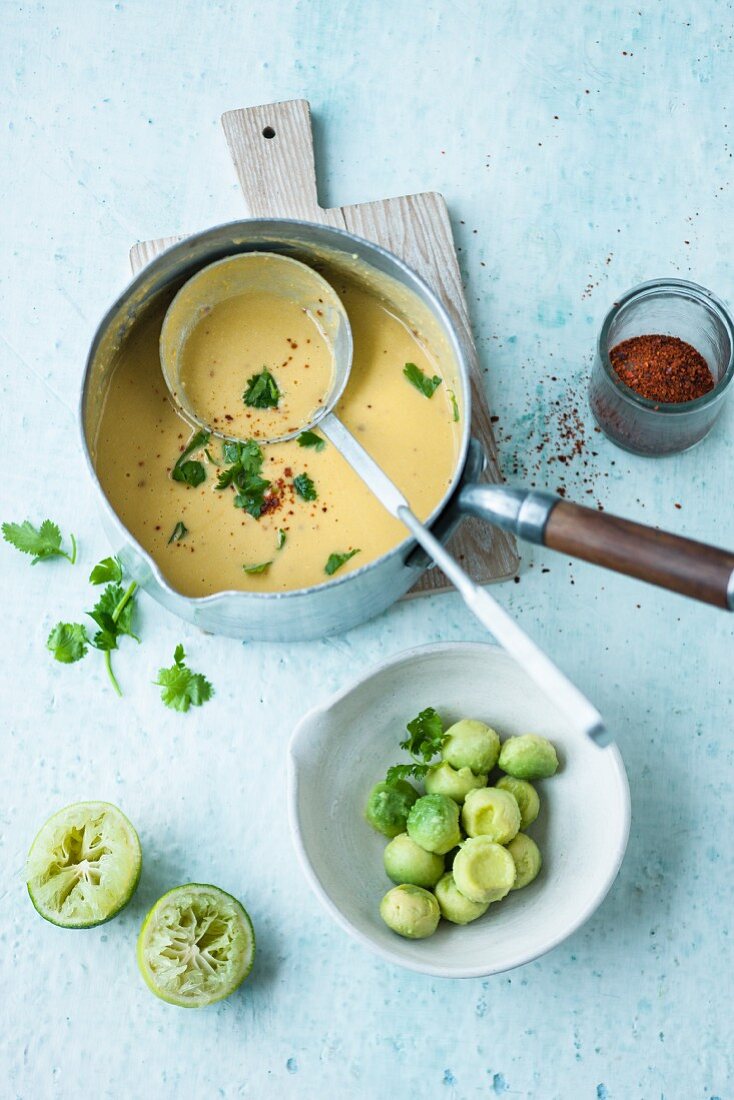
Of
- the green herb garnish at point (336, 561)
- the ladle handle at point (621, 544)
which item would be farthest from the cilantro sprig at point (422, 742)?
the ladle handle at point (621, 544)

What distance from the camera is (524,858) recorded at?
1.50 meters

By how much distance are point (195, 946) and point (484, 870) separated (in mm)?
397

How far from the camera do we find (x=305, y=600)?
1.42 meters

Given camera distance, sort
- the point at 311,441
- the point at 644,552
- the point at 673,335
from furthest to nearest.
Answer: the point at 673,335 → the point at 311,441 → the point at 644,552

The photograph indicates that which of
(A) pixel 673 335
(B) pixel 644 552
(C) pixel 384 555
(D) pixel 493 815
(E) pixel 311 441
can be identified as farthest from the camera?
(A) pixel 673 335

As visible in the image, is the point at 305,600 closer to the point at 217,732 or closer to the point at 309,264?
the point at 217,732

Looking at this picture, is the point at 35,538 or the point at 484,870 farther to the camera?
the point at 35,538

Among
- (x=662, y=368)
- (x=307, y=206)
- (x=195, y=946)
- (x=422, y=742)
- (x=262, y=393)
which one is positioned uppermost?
(x=307, y=206)

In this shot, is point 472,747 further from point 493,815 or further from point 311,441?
point 311,441

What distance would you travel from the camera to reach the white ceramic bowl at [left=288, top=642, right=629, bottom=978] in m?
1.47

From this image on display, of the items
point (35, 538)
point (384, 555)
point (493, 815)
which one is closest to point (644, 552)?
point (384, 555)

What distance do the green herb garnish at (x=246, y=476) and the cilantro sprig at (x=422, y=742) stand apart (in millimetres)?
350

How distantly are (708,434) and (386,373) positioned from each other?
0.49 m

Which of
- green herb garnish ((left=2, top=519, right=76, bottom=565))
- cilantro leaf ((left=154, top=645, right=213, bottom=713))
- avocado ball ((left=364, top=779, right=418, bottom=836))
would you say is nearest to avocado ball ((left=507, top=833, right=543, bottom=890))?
avocado ball ((left=364, top=779, right=418, bottom=836))
